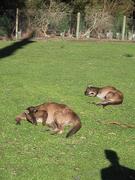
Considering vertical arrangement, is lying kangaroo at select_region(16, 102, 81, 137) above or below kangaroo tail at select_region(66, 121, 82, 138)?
above

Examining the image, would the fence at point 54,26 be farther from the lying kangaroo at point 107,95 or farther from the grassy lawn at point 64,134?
the lying kangaroo at point 107,95

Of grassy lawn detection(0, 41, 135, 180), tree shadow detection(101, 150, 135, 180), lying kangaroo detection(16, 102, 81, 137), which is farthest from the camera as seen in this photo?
lying kangaroo detection(16, 102, 81, 137)

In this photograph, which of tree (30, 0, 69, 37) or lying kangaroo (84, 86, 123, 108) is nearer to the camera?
lying kangaroo (84, 86, 123, 108)

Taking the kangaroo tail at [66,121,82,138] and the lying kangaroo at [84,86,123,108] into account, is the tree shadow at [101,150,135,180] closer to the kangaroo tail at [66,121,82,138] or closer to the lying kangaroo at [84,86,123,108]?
the kangaroo tail at [66,121,82,138]

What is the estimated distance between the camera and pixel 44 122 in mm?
9875

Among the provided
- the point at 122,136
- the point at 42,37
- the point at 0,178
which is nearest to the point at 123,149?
the point at 122,136

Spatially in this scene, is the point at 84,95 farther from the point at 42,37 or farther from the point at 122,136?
the point at 42,37

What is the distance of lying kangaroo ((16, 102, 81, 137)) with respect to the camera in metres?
9.66

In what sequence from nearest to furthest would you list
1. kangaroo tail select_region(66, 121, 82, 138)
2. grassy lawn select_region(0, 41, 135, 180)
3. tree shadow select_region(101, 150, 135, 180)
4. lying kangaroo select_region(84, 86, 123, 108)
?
tree shadow select_region(101, 150, 135, 180)
grassy lawn select_region(0, 41, 135, 180)
kangaroo tail select_region(66, 121, 82, 138)
lying kangaroo select_region(84, 86, 123, 108)

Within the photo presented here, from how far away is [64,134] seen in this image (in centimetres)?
955

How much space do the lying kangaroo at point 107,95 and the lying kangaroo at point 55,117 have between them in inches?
97.1

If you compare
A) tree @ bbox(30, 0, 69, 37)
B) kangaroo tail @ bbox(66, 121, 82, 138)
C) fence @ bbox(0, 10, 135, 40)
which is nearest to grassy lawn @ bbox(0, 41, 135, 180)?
kangaroo tail @ bbox(66, 121, 82, 138)

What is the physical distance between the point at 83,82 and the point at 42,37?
1918 cm

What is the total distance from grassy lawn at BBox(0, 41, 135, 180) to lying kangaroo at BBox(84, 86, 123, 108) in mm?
154
